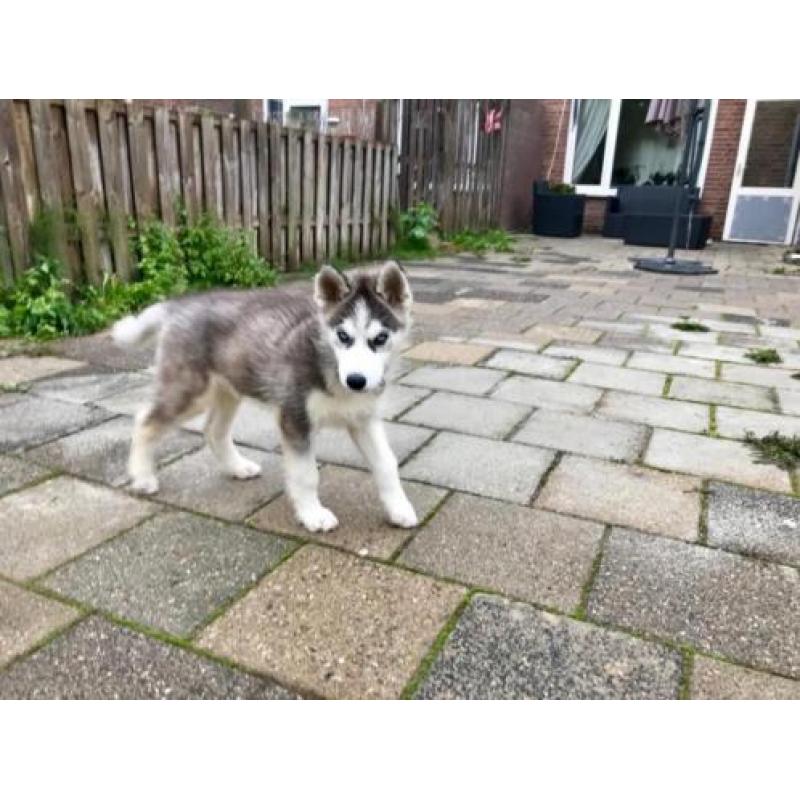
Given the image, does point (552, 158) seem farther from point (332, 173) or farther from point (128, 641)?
point (128, 641)

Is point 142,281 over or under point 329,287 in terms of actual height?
under

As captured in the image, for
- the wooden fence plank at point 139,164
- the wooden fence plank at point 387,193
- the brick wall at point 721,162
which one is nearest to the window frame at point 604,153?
the brick wall at point 721,162

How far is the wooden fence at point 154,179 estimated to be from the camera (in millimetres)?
Answer: 5250

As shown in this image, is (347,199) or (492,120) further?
(492,120)

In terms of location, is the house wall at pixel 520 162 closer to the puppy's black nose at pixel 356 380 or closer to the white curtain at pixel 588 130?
the white curtain at pixel 588 130

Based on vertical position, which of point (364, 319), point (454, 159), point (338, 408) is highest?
point (454, 159)

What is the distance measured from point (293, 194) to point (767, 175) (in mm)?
11505

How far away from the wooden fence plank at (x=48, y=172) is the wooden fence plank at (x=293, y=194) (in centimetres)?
311

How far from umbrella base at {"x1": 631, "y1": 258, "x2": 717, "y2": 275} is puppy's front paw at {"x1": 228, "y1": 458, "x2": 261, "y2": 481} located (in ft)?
29.1

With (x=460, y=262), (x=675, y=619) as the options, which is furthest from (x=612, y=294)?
(x=675, y=619)

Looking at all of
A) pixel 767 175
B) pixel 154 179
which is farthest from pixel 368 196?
pixel 767 175

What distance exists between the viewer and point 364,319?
2451 millimetres

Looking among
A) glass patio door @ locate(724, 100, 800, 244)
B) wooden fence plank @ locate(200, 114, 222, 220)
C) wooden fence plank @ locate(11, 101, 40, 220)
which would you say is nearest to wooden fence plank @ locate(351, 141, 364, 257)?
wooden fence plank @ locate(200, 114, 222, 220)

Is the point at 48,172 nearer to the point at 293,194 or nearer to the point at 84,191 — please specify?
the point at 84,191
